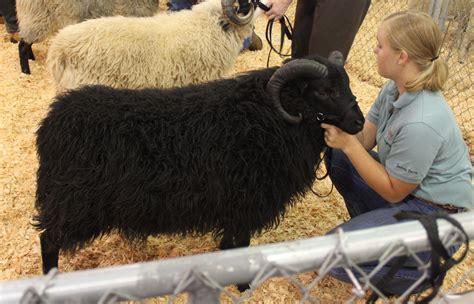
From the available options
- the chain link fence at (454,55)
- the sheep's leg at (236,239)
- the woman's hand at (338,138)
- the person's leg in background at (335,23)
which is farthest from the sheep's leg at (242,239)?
the chain link fence at (454,55)

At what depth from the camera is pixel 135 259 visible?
2.67 metres

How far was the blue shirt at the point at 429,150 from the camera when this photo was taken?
199 centimetres

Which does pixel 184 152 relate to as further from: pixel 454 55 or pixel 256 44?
pixel 454 55

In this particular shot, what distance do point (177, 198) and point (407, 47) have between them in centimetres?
133

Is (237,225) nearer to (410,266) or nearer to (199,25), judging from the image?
(410,266)

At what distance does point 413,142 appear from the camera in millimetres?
1995

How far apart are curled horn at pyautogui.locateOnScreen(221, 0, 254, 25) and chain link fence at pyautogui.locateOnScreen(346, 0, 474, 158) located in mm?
2157

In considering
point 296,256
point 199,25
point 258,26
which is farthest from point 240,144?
point 258,26

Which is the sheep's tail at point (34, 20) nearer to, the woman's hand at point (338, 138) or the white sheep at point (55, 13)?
the white sheep at point (55, 13)

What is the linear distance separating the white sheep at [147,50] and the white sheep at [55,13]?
3.55ft

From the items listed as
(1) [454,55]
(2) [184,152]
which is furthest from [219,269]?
(1) [454,55]

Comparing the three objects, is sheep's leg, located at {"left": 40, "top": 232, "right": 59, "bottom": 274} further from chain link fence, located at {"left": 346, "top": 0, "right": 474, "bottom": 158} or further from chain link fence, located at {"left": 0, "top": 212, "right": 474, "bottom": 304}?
chain link fence, located at {"left": 346, "top": 0, "right": 474, "bottom": 158}

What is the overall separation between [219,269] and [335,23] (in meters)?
2.74

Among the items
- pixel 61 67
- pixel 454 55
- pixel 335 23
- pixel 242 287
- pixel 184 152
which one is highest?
pixel 335 23
